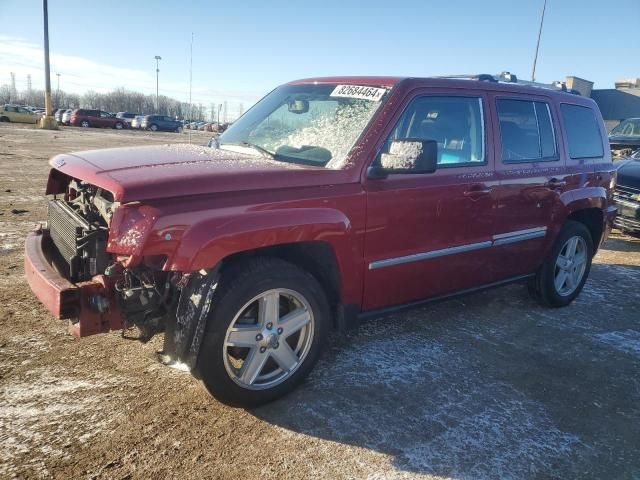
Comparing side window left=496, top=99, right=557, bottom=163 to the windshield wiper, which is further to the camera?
side window left=496, top=99, right=557, bottom=163

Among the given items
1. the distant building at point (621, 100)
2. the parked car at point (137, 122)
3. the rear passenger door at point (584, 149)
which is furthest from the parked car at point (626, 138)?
the parked car at point (137, 122)

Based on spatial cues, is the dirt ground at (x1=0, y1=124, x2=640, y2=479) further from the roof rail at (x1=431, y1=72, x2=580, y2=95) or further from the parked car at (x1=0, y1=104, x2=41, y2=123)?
the parked car at (x1=0, y1=104, x2=41, y2=123)

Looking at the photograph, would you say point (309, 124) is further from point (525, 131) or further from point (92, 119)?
point (92, 119)

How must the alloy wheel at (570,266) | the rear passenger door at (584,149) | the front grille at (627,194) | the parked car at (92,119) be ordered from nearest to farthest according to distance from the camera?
the rear passenger door at (584,149), the alloy wheel at (570,266), the front grille at (627,194), the parked car at (92,119)

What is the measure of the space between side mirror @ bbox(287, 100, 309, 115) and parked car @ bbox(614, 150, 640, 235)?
20.4 feet

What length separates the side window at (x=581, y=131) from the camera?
15.1 ft

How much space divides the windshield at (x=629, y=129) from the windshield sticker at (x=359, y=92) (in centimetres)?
1116

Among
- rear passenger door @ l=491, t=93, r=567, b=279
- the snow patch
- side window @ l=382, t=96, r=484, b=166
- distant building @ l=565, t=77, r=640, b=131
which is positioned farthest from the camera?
distant building @ l=565, t=77, r=640, b=131

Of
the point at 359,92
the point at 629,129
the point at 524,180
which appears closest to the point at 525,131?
the point at 524,180

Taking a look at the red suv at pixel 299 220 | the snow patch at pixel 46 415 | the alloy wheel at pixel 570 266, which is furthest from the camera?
the alloy wheel at pixel 570 266

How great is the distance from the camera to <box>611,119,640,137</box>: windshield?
12141 millimetres

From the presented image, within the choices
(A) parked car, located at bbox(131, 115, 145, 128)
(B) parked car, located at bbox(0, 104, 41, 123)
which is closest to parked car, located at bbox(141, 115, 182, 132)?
(A) parked car, located at bbox(131, 115, 145, 128)

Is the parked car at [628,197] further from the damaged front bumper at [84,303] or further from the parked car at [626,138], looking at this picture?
the damaged front bumper at [84,303]

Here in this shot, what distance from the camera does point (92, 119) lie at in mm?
41906
